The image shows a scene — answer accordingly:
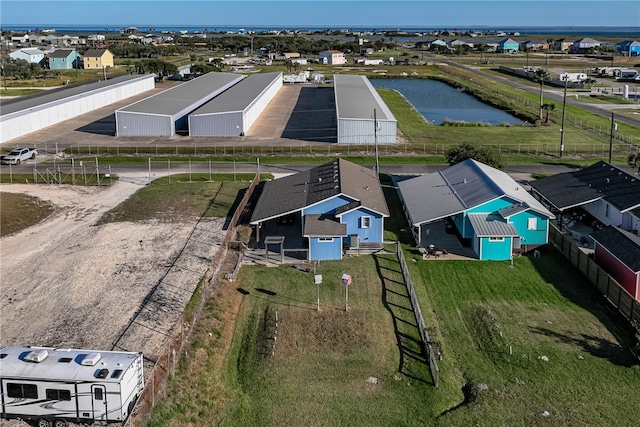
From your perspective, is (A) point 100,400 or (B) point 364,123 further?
(B) point 364,123

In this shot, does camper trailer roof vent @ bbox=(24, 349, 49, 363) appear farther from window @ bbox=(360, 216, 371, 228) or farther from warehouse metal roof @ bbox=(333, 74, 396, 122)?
warehouse metal roof @ bbox=(333, 74, 396, 122)

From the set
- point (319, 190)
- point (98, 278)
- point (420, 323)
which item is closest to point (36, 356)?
point (98, 278)

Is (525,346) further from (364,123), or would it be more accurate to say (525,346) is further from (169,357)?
(364,123)

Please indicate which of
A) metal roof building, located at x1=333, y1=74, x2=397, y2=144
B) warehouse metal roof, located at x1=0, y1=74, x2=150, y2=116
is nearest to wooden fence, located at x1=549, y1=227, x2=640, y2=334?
metal roof building, located at x1=333, y1=74, x2=397, y2=144

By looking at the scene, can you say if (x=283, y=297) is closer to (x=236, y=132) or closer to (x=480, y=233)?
(x=480, y=233)

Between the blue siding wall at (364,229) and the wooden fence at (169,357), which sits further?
the blue siding wall at (364,229)

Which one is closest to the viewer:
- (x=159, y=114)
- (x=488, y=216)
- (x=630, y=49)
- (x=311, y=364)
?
(x=311, y=364)

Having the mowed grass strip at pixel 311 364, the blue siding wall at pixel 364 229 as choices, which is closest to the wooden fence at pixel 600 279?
the mowed grass strip at pixel 311 364

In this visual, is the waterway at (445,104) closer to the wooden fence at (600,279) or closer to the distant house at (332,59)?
the distant house at (332,59)
